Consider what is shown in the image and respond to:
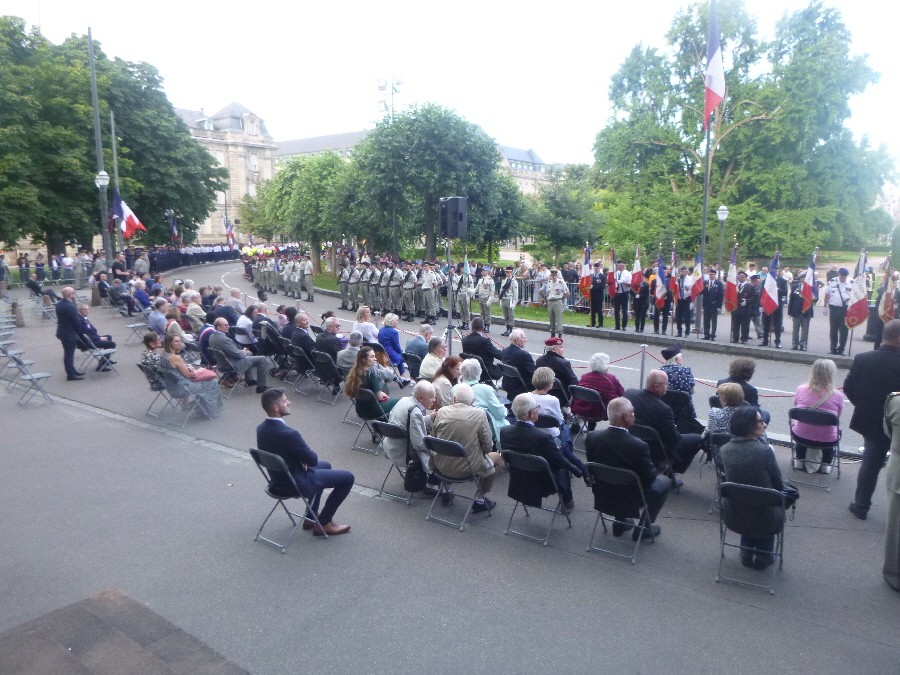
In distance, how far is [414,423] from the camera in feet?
23.0

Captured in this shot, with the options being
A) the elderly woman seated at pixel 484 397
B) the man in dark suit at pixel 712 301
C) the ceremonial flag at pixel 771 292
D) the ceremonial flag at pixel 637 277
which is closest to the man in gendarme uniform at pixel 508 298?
the ceremonial flag at pixel 637 277

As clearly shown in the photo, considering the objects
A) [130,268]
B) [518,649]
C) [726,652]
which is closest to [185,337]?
[518,649]

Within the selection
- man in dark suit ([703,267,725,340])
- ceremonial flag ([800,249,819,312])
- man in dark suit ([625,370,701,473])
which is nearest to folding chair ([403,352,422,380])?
man in dark suit ([625,370,701,473])

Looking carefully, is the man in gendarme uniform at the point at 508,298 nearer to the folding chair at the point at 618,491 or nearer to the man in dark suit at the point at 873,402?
the man in dark suit at the point at 873,402

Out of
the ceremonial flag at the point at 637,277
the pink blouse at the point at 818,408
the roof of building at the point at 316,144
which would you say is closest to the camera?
the pink blouse at the point at 818,408

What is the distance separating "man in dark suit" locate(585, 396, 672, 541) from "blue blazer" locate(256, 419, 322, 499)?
2473mm

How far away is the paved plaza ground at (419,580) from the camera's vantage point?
460cm

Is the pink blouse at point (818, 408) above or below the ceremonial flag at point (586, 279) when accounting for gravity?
below

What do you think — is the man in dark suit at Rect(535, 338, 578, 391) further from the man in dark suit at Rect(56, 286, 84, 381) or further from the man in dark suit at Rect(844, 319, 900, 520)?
the man in dark suit at Rect(56, 286, 84, 381)

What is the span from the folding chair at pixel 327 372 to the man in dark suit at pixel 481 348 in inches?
83.1

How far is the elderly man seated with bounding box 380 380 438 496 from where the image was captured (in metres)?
6.99

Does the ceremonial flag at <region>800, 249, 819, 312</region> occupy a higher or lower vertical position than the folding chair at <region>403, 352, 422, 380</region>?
higher

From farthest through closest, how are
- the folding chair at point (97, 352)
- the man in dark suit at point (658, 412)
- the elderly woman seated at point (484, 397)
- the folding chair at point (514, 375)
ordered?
the folding chair at point (97, 352)
the folding chair at point (514, 375)
the elderly woman seated at point (484, 397)
the man in dark suit at point (658, 412)

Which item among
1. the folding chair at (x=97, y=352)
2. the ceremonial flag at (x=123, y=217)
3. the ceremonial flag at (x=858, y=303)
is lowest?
the folding chair at (x=97, y=352)
